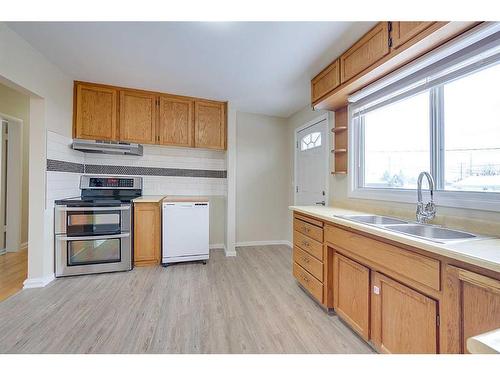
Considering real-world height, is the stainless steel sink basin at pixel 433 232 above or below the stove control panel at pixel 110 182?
below

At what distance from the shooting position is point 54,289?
2.31 meters

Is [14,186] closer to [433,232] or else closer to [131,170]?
[131,170]

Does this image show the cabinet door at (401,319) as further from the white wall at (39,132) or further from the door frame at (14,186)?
the door frame at (14,186)

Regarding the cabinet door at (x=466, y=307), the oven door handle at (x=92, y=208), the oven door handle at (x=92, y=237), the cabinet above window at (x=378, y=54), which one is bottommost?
the oven door handle at (x=92, y=237)

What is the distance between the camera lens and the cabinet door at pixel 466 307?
830mm

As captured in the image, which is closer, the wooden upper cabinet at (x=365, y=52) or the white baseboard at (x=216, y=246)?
the wooden upper cabinet at (x=365, y=52)

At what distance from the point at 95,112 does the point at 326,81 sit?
2.99 metres

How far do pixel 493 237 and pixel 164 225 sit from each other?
3077 mm

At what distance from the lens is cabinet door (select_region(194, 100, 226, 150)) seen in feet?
11.2

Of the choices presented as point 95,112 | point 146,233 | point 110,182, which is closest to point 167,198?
point 146,233

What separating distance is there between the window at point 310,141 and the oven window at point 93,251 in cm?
301

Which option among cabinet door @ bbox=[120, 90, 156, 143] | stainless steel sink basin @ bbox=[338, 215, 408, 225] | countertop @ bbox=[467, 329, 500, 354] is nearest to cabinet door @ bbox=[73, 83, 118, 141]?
cabinet door @ bbox=[120, 90, 156, 143]

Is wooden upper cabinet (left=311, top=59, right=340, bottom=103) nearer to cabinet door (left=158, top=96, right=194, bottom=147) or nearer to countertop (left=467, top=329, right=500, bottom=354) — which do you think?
cabinet door (left=158, top=96, right=194, bottom=147)

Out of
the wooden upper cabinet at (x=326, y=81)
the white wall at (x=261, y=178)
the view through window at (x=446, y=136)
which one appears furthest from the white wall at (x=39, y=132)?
the view through window at (x=446, y=136)
